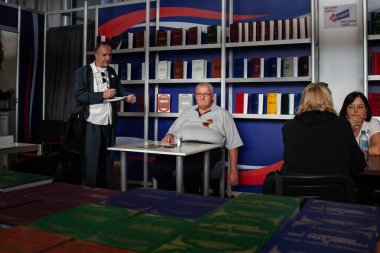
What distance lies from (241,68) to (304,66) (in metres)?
0.77

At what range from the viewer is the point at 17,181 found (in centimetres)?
125

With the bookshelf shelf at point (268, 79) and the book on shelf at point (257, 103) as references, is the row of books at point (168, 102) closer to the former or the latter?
the bookshelf shelf at point (268, 79)

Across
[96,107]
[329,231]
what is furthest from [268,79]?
[329,231]

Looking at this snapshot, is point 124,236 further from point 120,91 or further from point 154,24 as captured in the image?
point 154,24

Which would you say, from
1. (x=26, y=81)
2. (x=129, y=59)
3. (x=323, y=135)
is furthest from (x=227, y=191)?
(x=26, y=81)

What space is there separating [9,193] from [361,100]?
3.05 metres

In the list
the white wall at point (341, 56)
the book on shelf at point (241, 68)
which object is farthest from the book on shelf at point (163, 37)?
the white wall at point (341, 56)

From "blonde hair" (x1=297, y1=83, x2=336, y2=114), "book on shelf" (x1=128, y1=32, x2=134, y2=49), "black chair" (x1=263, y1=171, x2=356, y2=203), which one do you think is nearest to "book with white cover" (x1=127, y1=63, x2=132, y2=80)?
"book on shelf" (x1=128, y1=32, x2=134, y2=49)

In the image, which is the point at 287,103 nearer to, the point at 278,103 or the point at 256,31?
the point at 278,103

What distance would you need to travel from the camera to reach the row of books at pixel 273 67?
446cm

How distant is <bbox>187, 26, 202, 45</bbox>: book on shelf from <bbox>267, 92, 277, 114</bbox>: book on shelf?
3.77ft

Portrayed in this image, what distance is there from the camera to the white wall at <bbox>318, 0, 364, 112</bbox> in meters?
4.38

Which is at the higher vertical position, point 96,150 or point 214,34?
point 214,34

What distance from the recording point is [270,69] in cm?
462
